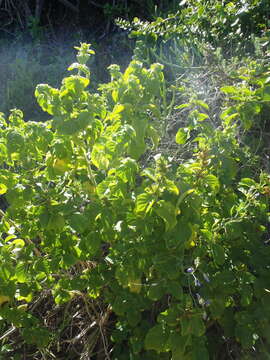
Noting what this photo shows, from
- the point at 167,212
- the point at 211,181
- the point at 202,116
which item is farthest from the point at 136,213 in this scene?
the point at 202,116

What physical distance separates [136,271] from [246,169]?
2.25ft

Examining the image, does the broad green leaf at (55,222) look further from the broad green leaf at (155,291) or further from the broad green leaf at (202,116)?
the broad green leaf at (202,116)

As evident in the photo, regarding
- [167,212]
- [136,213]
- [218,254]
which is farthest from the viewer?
[218,254]

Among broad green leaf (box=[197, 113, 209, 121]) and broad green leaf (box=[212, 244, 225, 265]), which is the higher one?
broad green leaf (box=[197, 113, 209, 121])

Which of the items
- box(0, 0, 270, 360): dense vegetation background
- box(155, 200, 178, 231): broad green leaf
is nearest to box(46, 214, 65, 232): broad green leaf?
box(0, 0, 270, 360): dense vegetation background

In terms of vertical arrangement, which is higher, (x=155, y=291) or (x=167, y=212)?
(x=167, y=212)

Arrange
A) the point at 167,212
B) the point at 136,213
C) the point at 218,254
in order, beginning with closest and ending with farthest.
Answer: the point at 167,212
the point at 136,213
the point at 218,254

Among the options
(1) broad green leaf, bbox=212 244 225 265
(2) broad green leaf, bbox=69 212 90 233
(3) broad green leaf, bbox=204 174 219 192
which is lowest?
(1) broad green leaf, bbox=212 244 225 265

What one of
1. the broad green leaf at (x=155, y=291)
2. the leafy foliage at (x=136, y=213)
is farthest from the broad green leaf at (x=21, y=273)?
the broad green leaf at (x=155, y=291)

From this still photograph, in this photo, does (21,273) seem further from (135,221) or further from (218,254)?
(218,254)

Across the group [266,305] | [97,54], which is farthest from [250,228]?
[97,54]

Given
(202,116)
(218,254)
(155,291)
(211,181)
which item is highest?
(202,116)

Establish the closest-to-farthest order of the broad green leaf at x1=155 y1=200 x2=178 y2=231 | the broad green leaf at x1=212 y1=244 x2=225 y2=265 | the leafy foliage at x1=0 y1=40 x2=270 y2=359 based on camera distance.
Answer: the broad green leaf at x1=155 y1=200 x2=178 y2=231 → the leafy foliage at x1=0 y1=40 x2=270 y2=359 → the broad green leaf at x1=212 y1=244 x2=225 y2=265

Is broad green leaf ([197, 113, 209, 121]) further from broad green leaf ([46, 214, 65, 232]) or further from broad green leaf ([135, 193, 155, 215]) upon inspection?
broad green leaf ([46, 214, 65, 232])
